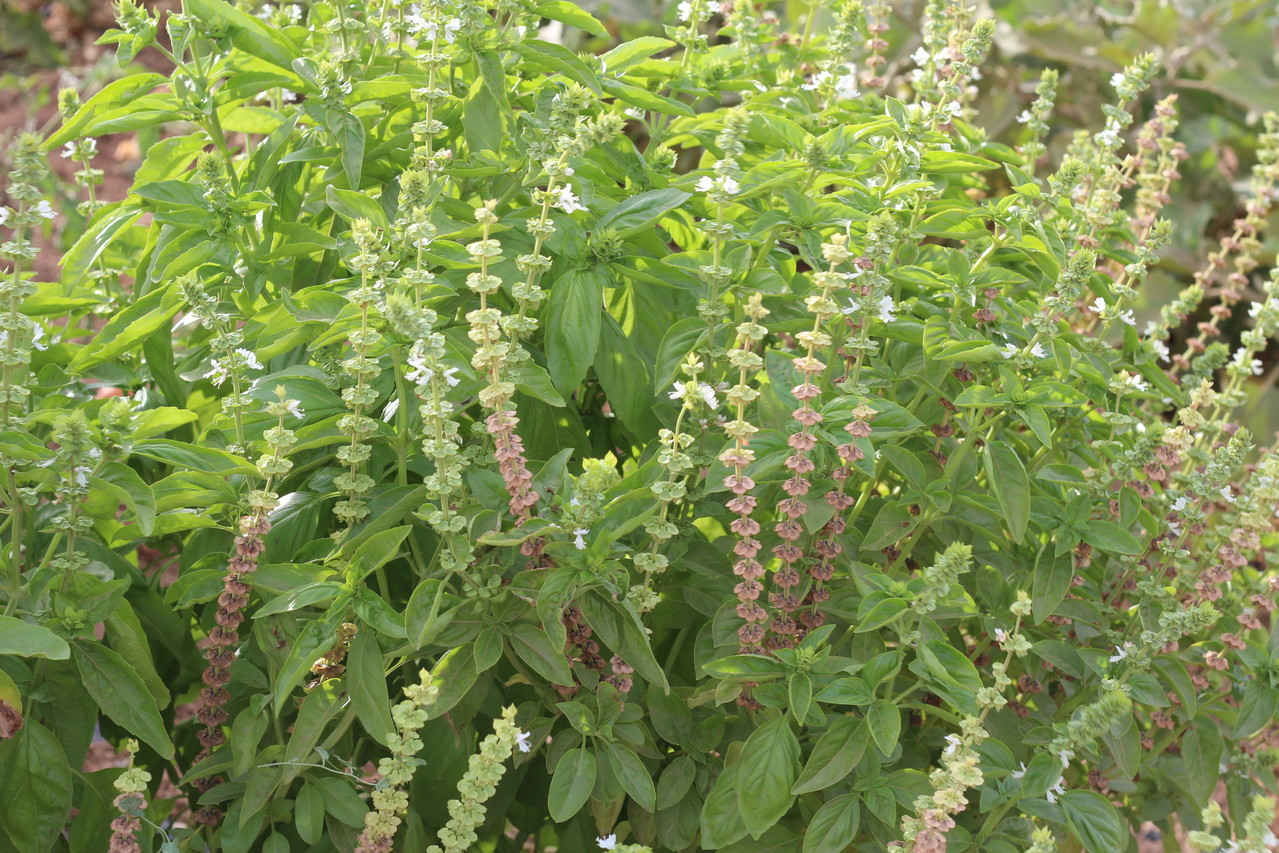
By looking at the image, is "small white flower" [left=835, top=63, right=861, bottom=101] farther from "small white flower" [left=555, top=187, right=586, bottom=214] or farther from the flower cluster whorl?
the flower cluster whorl

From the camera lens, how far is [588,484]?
1.52 meters

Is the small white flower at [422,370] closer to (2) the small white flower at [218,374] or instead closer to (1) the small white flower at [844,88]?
(2) the small white flower at [218,374]

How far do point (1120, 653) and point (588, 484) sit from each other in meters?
0.96

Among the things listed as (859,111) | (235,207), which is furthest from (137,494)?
(859,111)

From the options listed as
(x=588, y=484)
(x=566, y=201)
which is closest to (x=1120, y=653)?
(x=588, y=484)

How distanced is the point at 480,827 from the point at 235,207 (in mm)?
1105

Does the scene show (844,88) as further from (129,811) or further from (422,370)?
(129,811)

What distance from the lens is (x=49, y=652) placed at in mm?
1431

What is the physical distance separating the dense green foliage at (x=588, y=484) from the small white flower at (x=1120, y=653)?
0.07 feet

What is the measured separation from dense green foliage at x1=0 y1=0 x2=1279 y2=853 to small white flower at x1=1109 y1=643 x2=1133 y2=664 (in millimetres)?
20

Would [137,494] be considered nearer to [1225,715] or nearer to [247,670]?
[247,670]

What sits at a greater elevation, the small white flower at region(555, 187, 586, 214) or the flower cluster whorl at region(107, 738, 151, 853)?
the small white flower at region(555, 187, 586, 214)

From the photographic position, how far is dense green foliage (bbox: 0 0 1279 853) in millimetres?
1595

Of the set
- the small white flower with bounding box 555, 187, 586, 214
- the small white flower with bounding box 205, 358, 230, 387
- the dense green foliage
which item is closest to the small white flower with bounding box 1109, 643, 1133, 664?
the dense green foliage
